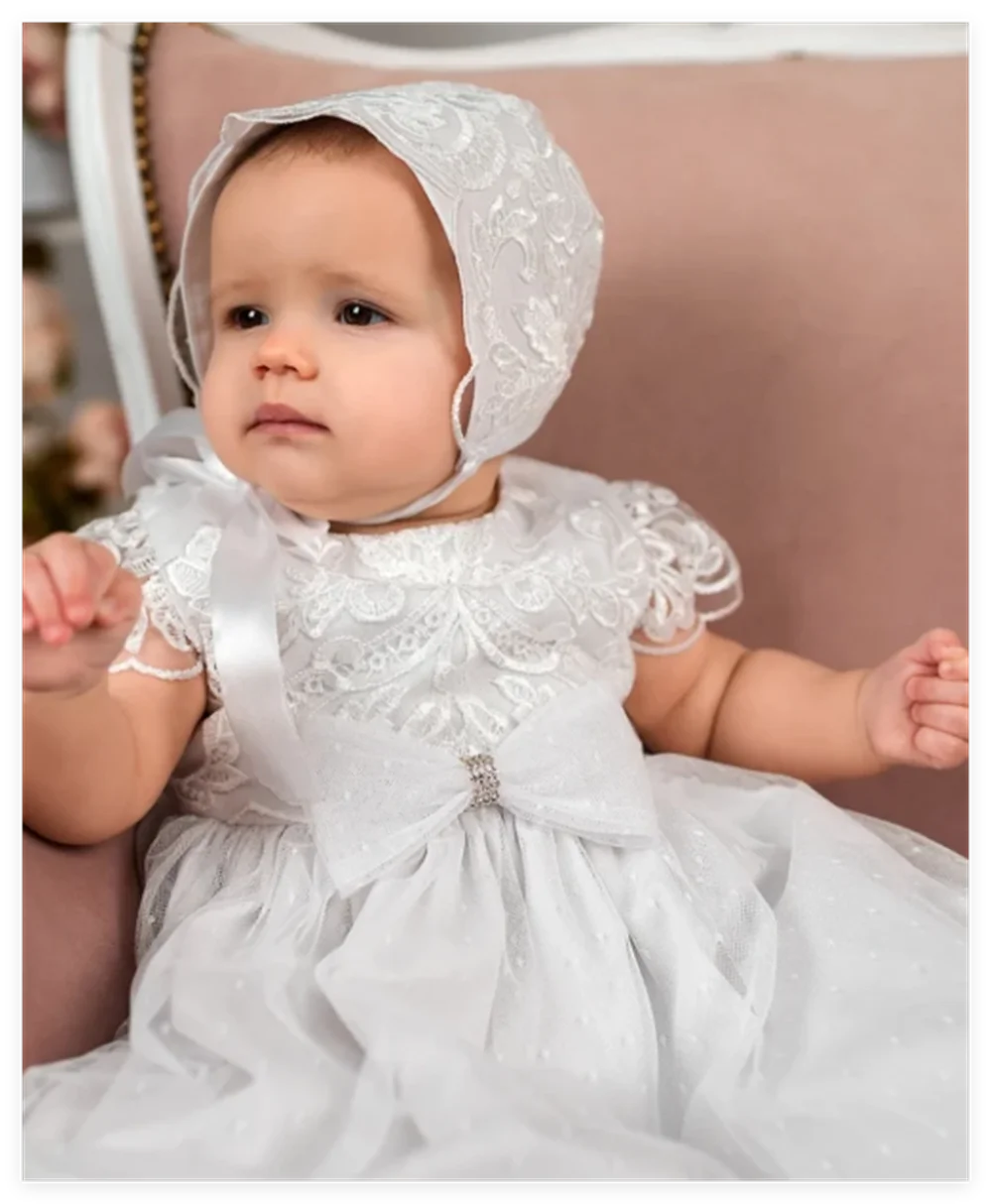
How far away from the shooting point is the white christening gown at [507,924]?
0.66 meters

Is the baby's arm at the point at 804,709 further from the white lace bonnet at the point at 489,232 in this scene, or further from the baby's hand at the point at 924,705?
the white lace bonnet at the point at 489,232

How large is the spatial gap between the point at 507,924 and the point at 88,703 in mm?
293

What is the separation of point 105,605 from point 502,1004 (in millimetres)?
328

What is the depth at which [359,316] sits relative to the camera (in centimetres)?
88

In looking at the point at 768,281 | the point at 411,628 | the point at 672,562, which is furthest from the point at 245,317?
the point at 768,281

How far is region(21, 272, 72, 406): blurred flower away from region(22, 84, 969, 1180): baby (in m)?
0.48

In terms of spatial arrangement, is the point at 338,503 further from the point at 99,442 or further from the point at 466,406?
the point at 99,442

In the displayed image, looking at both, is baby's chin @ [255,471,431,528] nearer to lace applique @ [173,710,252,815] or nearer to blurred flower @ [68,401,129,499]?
lace applique @ [173,710,252,815]

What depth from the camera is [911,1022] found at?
2.43 feet

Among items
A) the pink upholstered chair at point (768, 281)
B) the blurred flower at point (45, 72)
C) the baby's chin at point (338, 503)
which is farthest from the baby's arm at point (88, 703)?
the blurred flower at point (45, 72)

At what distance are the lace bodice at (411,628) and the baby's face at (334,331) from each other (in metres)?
0.06
